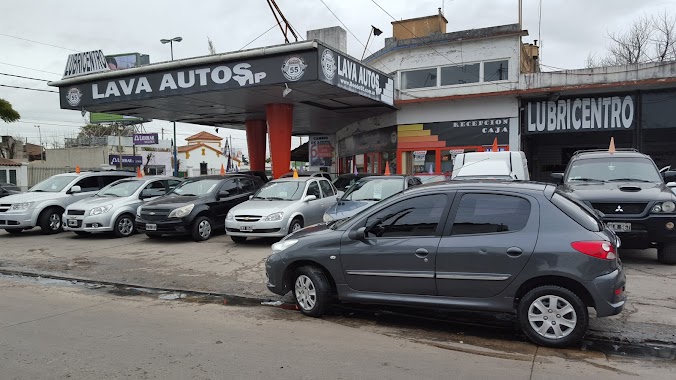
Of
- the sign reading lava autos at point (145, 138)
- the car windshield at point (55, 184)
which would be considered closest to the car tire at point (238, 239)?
the car windshield at point (55, 184)

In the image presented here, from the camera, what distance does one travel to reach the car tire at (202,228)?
11.3 meters

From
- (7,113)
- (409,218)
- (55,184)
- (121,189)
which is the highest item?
(7,113)

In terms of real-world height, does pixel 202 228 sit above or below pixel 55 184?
below

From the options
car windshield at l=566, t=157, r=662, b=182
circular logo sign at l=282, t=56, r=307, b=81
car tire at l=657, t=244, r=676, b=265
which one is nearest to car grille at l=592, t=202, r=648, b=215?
car tire at l=657, t=244, r=676, b=265

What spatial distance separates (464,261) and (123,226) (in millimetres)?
10477

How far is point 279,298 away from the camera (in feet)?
21.0

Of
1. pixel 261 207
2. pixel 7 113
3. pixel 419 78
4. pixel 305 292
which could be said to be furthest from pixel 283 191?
pixel 7 113

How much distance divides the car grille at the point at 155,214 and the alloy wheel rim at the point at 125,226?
1.32m

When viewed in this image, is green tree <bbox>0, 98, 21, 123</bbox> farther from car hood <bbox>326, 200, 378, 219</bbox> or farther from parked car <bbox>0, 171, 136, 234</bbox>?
car hood <bbox>326, 200, 378, 219</bbox>

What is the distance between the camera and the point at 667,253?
7.61 metres

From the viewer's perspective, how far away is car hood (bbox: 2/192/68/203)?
12.9 m

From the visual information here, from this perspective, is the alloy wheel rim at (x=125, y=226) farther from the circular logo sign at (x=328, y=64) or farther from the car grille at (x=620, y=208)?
the car grille at (x=620, y=208)

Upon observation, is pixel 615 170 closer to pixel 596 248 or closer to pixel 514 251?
pixel 596 248

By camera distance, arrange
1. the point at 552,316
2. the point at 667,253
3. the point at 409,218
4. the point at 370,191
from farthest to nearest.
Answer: the point at 370,191 < the point at 667,253 < the point at 409,218 < the point at 552,316
